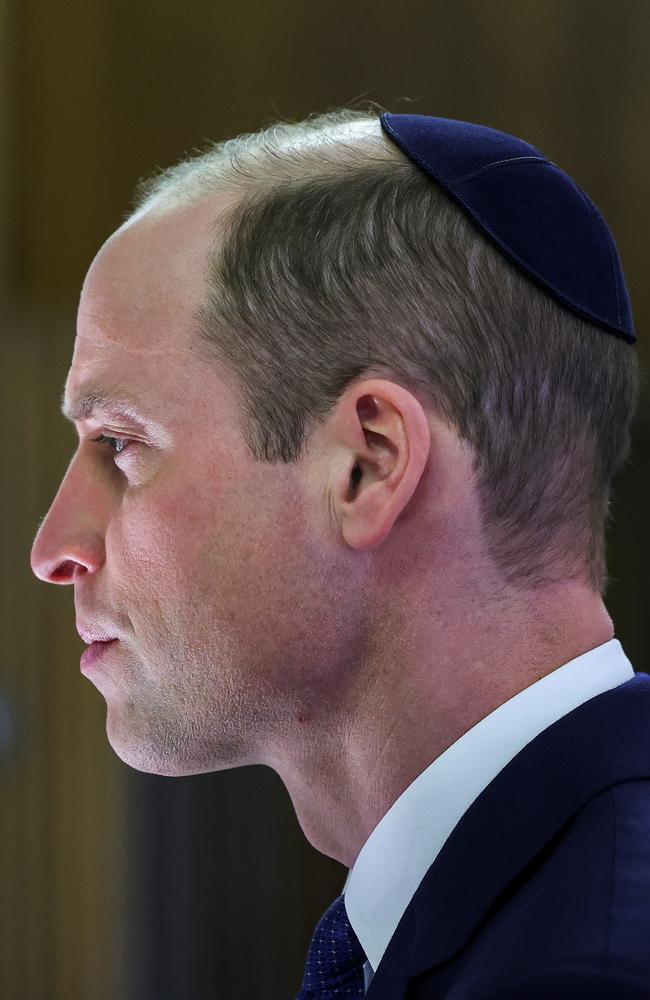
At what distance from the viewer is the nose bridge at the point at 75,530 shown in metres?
1.34

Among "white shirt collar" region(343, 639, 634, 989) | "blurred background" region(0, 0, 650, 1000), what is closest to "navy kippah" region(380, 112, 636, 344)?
"white shirt collar" region(343, 639, 634, 989)

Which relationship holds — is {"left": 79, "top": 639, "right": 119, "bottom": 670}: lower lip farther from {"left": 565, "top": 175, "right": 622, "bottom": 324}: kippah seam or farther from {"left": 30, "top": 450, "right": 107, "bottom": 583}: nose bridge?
{"left": 565, "top": 175, "right": 622, "bottom": 324}: kippah seam

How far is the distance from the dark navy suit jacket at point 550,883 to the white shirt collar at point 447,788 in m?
0.05

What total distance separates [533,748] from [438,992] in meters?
0.23

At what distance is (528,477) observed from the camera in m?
1.30

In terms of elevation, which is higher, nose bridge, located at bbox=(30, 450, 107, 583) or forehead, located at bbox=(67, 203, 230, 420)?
forehead, located at bbox=(67, 203, 230, 420)

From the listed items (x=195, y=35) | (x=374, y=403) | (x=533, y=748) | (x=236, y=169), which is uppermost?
(x=195, y=35)

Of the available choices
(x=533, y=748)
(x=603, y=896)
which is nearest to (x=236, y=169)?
(x=533, y=748)

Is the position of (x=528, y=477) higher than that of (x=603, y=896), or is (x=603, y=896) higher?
(x=528, y=477)

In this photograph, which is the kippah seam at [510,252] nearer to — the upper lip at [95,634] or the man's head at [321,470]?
the man's head at [321,470]

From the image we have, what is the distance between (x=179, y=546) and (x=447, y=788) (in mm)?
365

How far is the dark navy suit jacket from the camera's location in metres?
0.90

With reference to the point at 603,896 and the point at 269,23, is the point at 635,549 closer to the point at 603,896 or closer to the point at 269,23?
the point at 269,23

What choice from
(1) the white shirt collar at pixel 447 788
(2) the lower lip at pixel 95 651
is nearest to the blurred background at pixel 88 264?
(2) the lower lip at pixel 95 651
